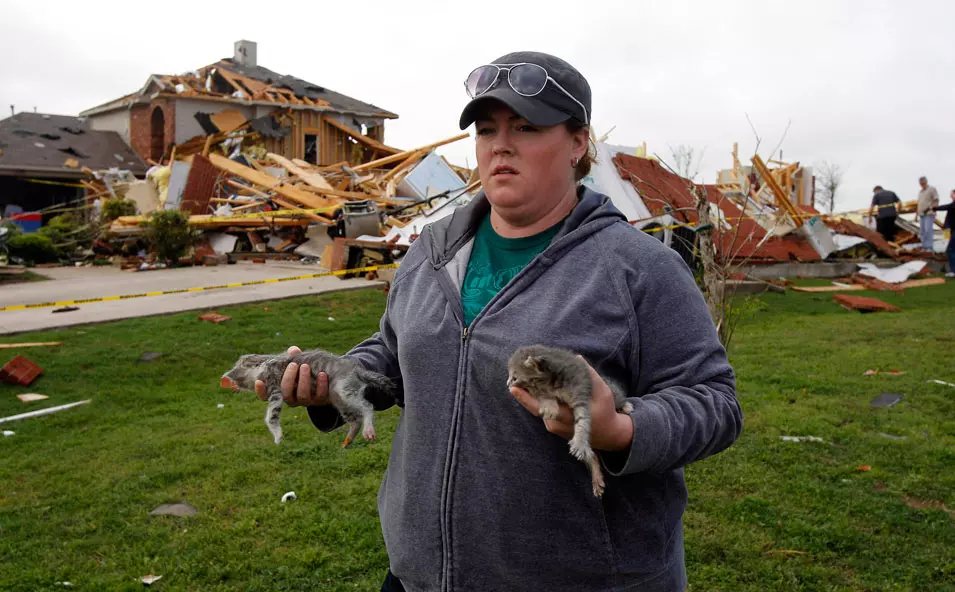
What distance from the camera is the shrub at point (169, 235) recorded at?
1742 cm

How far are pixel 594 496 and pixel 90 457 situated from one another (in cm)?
581

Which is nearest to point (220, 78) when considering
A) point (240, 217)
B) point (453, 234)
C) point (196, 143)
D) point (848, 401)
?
point (196, 143)

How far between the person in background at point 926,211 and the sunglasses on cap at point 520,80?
2173 centimetres

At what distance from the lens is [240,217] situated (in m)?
20.8

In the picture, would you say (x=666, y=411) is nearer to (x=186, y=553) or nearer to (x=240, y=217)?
(x=186, y=553)

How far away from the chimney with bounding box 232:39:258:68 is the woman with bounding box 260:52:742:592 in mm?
39791

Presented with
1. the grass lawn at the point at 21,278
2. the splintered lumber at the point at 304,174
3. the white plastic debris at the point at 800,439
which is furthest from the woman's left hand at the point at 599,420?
the splintered lumber at the point at 304,174

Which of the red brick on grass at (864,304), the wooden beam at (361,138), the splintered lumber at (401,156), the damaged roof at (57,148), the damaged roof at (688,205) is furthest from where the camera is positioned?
the wooden beam at (361,138)

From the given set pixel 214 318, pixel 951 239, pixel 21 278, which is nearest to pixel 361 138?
pixel 21 278

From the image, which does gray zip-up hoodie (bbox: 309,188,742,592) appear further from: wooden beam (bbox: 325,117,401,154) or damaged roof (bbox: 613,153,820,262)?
wooden beam (bbox: 325,117,401,154)

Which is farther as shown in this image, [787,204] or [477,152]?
[787,204]

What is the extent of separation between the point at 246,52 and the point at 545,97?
40851mm

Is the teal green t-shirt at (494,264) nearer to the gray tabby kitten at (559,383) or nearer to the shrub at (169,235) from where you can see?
the gray tabby kitten at (559,383)

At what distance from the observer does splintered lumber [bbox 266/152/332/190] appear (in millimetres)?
22750
